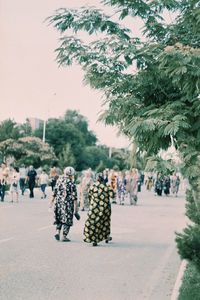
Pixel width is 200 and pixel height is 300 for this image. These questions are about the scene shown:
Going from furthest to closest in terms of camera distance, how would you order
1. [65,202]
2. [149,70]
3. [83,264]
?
[65,202] < [83,264] < [149,70]

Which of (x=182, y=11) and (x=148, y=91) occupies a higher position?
(x=182, y=11)

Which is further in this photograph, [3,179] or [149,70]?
[3,179]

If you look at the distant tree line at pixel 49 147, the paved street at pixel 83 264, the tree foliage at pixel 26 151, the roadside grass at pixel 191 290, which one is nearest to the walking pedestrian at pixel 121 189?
the distant tree line at pixel 49 147

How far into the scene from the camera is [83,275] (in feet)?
27.1

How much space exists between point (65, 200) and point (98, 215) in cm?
83

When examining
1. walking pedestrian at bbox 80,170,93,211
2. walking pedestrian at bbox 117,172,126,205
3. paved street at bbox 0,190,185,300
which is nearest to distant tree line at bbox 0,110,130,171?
walking pedestrian at bbox 117,172,126,205

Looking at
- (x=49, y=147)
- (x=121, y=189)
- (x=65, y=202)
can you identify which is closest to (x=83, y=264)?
(x=65, y=202)

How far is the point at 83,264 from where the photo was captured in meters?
9.20

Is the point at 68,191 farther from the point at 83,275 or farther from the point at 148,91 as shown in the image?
the point at 148,91

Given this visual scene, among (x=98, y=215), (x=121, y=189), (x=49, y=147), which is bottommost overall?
(x=98, y=215)

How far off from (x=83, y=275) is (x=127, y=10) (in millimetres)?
4147

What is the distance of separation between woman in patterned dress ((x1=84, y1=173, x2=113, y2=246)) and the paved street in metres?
0.25

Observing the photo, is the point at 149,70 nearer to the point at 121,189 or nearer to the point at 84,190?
the point at 84,190

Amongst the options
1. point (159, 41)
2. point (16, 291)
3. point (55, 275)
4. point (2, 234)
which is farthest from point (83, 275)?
point (2, 234)
